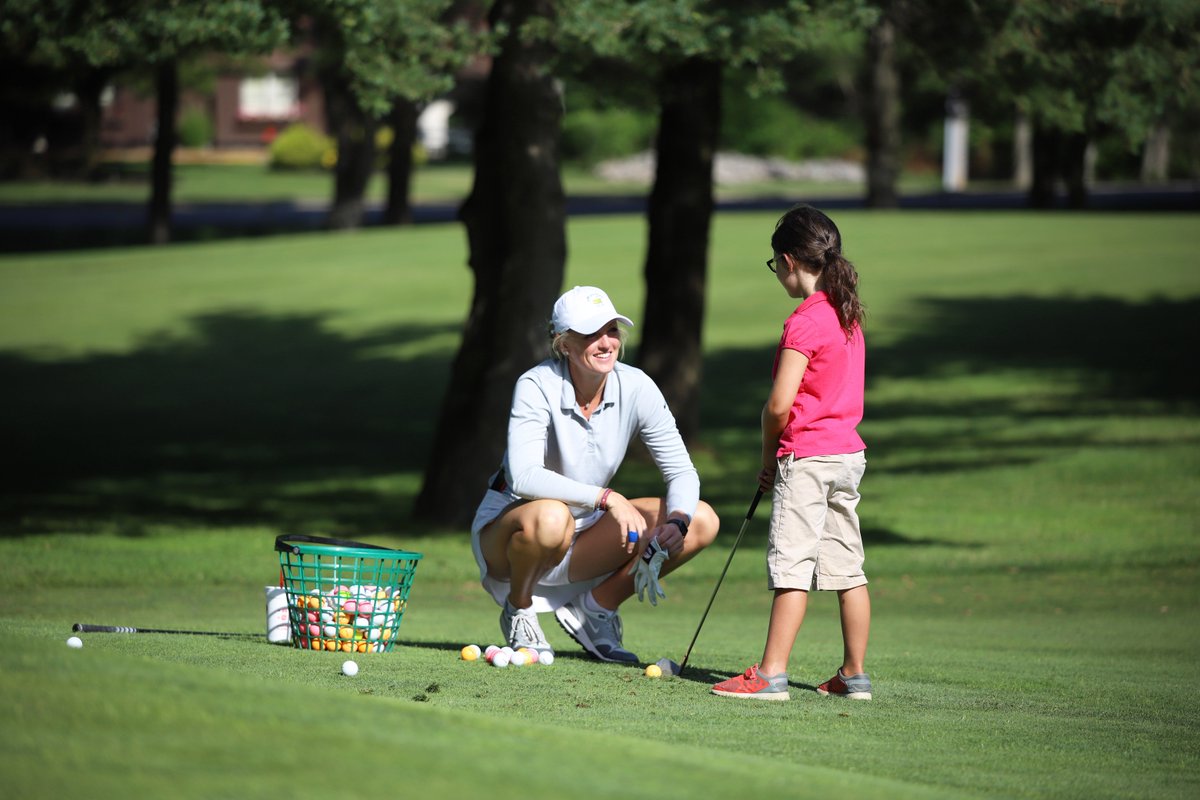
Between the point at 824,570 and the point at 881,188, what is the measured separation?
37.8 m

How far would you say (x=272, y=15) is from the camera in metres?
10.8

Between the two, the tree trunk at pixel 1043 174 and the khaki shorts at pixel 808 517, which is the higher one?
the tree trunk at pixel 1043 174

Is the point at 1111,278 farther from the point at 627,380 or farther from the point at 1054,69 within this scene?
the point at 627,380

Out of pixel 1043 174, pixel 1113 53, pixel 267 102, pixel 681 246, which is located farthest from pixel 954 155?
pixel 1113 53

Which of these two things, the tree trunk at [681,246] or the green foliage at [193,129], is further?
the green foliage at [193,129]

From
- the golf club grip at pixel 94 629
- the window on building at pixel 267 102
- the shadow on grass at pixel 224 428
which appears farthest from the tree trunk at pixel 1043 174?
the window on building at pixel 267 102

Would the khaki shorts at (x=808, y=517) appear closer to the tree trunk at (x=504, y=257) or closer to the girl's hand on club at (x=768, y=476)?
the girl's hand on club at (x=768, y=476)

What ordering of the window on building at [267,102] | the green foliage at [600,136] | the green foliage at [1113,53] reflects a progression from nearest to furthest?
the green foliage at [1113,53] → the green foliage at [600,136] → the window on building at [267,102]

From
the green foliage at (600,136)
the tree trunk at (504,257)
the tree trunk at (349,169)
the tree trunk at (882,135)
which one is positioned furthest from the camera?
the green foliage at (600,136)

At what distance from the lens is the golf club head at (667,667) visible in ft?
21.1

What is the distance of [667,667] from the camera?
6469 mm

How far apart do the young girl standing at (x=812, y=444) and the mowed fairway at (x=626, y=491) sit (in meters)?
0.34

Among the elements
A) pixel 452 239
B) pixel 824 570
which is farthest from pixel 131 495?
pixel 452 239

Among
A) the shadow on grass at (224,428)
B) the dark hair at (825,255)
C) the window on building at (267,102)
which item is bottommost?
the shadow on grass at (224,428)
